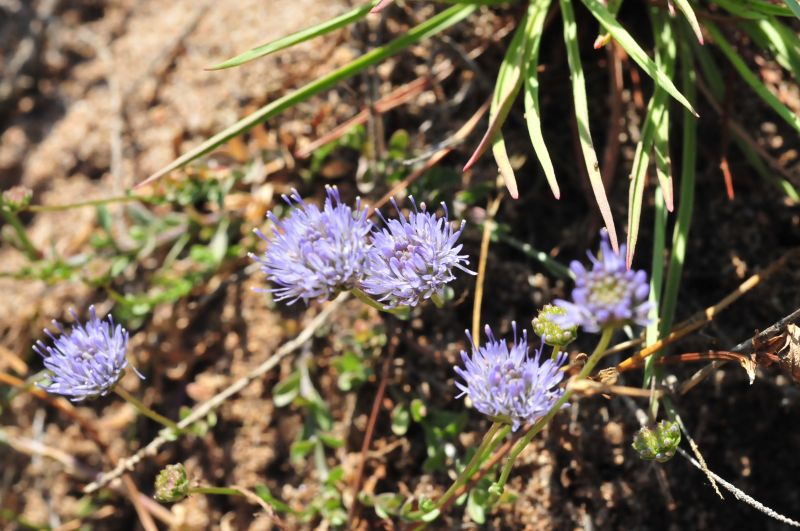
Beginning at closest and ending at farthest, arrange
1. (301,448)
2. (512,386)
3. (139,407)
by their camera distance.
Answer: (512,386) → (139,407) → (301,448)

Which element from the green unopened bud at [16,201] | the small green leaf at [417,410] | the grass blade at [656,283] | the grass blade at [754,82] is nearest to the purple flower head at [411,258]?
the grass blade at [656,283]

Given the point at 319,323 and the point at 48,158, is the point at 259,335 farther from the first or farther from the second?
the point at 48,158

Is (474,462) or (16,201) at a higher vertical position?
(16,201)

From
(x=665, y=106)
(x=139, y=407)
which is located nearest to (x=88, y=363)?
(x=139, y=407)

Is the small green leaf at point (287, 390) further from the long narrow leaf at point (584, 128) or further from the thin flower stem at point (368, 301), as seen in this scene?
the long narrow leaf at point (584, 128)

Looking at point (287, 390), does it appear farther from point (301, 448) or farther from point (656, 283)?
point (656, 283)

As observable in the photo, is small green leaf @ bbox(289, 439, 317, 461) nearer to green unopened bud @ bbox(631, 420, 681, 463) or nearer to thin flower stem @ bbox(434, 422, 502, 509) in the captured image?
thin flower stem @ bbox(434, 422, 502, 509)

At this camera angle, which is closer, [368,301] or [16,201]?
[368,301]

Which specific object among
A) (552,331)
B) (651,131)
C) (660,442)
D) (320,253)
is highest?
(651,131)

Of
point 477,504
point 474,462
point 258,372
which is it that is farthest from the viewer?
point 258,372
